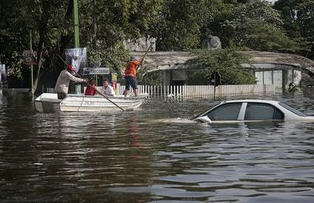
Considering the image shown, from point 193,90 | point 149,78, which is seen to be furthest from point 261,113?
point 149,78

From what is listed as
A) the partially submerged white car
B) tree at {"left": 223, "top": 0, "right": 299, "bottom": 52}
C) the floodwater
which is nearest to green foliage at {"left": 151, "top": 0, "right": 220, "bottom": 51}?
tree at {"left": 223, "top": 0, "right": 299, "bottom": 52}

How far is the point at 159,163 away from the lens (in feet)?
32.5

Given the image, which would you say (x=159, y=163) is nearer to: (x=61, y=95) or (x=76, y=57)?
(x=61, y=95)

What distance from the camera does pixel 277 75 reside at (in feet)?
195

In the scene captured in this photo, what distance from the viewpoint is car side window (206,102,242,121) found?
15.8 meters

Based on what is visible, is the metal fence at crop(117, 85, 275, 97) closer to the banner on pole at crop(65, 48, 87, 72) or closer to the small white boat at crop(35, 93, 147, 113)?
the banner on pole at crop(65, 48, 87, 72)

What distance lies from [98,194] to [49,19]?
29.0 metres

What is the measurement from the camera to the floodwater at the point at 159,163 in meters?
7.52

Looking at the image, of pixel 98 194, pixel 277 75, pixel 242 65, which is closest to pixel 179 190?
pixel 98 194

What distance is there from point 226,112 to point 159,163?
21.0ft

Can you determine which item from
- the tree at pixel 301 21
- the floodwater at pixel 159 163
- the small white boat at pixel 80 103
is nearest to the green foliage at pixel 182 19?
the tree at pixel 301 21

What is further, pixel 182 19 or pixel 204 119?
pixel 182 19

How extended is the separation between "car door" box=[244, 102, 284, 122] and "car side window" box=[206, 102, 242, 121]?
0.26 meters

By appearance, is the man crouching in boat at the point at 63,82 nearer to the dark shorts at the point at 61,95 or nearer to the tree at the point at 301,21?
the dark shorts at the point at 61,95
